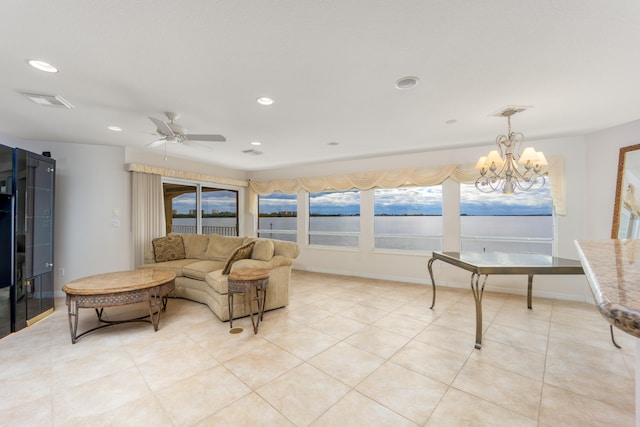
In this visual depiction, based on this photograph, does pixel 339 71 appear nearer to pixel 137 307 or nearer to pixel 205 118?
pixel 205 118

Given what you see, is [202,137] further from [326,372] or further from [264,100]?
[326,372]

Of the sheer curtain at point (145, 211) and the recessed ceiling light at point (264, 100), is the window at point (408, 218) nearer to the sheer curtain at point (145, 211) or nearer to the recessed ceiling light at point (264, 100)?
the recessed ceiling light at point (264, 100)

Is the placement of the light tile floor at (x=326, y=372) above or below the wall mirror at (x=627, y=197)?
below

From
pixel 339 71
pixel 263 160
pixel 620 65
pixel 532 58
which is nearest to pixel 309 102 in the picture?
pixel 339 71

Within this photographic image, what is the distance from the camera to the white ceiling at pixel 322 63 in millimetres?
1552

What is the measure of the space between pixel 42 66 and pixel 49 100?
754mm

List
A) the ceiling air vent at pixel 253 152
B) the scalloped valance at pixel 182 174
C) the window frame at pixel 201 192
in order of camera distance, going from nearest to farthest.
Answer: the scalloped valance at pixel 182 174 → the ceiling air vent at pixel 253 152 → the window frame at pixel 201 192

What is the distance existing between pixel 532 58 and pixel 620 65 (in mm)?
743

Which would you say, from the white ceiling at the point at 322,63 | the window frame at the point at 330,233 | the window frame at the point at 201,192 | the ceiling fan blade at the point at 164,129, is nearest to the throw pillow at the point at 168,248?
the window frame at the point at 201,192

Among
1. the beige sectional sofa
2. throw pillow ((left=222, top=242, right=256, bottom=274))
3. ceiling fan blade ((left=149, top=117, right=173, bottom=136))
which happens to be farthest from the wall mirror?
ceiling fan blade ((left=149, top=117, right=173, bottom=136))

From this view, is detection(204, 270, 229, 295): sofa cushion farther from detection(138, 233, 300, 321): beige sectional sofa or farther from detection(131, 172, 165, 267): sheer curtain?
detection(131, 172, 165, 267): sheer curtain

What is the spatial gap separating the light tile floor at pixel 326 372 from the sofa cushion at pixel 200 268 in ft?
1.95

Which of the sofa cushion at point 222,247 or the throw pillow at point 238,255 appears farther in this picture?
the sofa cushion at point 222,247

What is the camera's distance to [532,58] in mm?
1977
